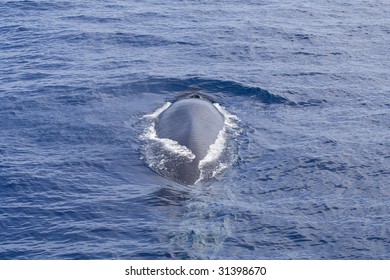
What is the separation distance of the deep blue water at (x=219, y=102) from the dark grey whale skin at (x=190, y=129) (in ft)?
4.45

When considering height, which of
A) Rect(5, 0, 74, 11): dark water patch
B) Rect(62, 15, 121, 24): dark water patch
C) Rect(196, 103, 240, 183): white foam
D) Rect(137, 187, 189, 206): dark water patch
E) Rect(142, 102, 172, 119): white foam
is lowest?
Rect(137, 187, 189, 206): dark water patch

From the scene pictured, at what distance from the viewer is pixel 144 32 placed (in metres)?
73.5

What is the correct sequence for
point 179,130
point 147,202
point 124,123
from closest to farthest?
point 147,202, point 179,130, point 124,123

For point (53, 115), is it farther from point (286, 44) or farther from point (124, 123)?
point (286, 44)

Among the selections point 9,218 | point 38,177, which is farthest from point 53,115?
point 9,218

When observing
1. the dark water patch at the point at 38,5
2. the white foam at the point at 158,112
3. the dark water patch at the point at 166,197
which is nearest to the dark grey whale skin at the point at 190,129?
the white foam at the point at 158,112

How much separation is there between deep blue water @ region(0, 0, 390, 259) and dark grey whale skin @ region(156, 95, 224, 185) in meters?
1.36

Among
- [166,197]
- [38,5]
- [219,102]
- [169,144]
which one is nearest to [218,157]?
[169,144]

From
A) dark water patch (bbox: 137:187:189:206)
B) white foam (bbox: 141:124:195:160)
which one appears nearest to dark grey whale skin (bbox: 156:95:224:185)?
white foam (bbox: 141:124:195:160)

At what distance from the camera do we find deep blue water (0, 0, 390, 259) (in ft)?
121

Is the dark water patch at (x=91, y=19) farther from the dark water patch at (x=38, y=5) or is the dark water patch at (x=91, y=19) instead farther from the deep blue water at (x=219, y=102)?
the dark water patch at (x=38, y=5)

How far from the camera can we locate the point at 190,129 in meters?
47.6

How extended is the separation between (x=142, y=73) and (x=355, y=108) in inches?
814

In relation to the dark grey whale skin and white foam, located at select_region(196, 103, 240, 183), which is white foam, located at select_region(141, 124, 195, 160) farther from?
white foam, located at select_region(196, 103, 240, 183)
